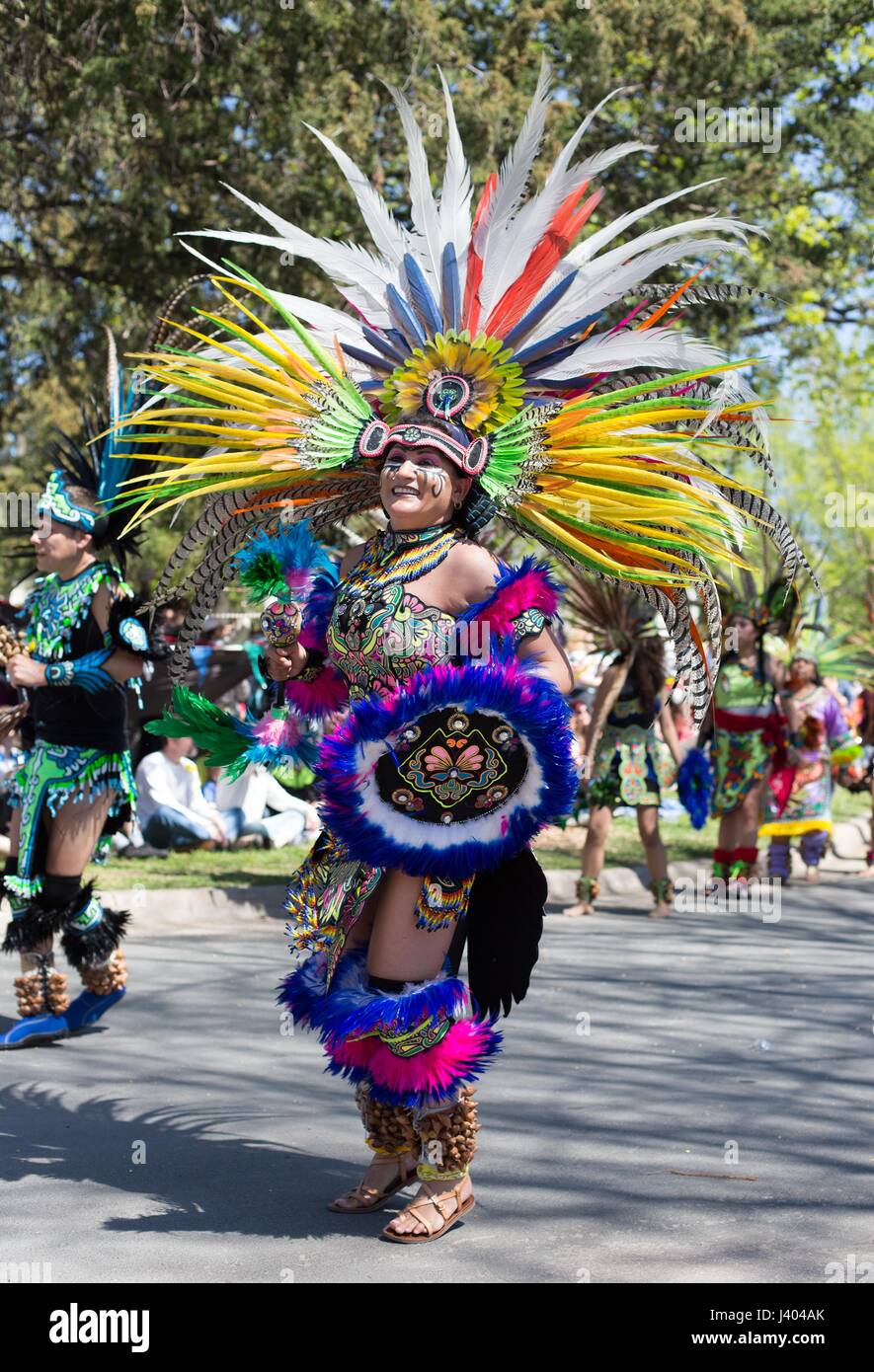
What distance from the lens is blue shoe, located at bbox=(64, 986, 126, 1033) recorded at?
694cm

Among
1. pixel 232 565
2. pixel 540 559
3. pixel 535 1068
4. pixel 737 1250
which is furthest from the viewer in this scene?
pixel 535 1068

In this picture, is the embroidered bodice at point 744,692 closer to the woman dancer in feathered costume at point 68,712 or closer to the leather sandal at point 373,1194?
the woman dancer in feathered costume at point 68,712

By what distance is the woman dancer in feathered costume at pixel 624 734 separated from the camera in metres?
10.9

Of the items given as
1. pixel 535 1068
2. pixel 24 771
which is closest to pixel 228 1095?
pixel 535 1068

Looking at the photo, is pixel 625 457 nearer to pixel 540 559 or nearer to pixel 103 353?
pixel 540 559

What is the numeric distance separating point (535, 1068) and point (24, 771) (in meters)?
2.36

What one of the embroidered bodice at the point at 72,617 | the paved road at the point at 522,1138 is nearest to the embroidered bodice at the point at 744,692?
the paved road at the point at 522,1138

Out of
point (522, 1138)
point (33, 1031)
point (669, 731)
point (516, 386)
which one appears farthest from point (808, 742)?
point (516, 386)

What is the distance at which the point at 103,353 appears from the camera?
51.9ft

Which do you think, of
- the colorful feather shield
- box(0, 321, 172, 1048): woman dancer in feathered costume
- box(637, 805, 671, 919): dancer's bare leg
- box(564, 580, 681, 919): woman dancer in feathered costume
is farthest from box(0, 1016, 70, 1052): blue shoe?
box(637, 805, 671, 919): dancer's bare leg

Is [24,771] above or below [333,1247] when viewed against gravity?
above

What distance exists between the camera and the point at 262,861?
13031 millimetres

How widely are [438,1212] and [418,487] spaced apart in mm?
1929

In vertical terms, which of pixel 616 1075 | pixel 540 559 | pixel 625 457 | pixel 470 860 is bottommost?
pixel 616 1075
